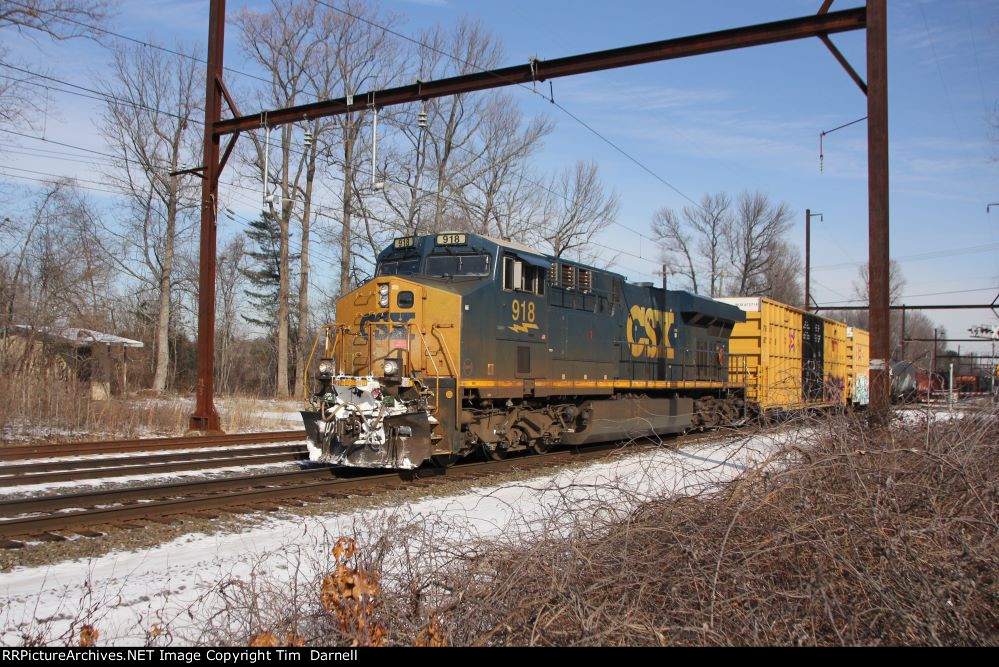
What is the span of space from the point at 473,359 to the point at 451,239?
82.8 inches

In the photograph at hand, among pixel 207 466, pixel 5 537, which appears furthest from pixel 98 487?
pixel 5 537

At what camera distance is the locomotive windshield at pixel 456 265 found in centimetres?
1131

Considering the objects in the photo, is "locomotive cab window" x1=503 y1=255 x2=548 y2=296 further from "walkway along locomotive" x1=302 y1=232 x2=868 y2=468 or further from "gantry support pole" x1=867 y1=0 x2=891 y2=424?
"gantry support pole" x1=867 y1=0 x2=891 y2=424

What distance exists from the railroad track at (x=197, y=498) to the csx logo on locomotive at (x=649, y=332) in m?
4.60

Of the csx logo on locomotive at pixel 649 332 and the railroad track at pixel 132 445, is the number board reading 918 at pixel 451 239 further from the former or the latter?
the railroad track at pixel 132 445

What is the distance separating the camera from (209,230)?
631 inches

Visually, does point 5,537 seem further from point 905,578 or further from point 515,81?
point 515,81

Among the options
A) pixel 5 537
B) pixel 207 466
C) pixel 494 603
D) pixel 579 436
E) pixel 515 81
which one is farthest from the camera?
pixel 579 436

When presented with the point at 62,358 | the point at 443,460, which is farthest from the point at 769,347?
the point at 62,358

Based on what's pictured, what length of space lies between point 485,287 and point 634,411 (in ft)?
18.4

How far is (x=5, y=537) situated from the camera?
6.89 m

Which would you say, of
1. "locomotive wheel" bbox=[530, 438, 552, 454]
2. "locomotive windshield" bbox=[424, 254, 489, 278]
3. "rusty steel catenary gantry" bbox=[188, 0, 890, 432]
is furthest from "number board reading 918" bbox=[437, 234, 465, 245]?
"locomotive wheel" bbox=[530, 438, 552, 454]

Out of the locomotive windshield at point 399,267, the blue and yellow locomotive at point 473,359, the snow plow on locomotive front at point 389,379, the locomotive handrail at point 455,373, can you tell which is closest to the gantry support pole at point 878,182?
the blue and yellow locomotive at point 473,359

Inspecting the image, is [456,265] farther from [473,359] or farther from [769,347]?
[769,347]
